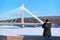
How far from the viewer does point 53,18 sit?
51438 mm

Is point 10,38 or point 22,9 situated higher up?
point 22,9

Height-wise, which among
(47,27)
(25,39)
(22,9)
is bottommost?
(25,39)

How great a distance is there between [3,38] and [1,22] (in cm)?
2538

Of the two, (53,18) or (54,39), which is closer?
(54,39)

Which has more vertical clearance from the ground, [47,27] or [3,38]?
[47,27]

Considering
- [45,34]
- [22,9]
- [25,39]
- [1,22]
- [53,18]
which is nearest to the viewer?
[45,34]

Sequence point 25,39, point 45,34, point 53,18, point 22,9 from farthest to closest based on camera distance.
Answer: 1. point 53,18
2. point 22,9
3. point 25,39
4. point 45,34

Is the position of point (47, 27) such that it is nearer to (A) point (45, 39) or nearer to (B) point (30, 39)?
(A) point (45, 39)

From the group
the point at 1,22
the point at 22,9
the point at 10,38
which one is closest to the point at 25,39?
the point at 10,38

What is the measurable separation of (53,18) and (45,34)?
1791 inches

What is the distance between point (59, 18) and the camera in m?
51.6

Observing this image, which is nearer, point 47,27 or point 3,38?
point 47,27

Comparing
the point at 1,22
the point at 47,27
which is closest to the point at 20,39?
the point at 47,27

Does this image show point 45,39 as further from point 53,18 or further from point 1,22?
point 53,18
